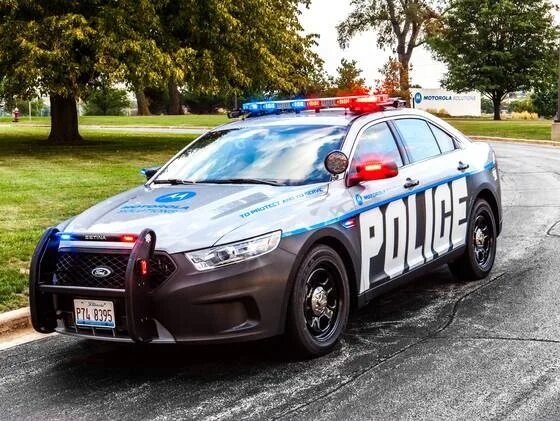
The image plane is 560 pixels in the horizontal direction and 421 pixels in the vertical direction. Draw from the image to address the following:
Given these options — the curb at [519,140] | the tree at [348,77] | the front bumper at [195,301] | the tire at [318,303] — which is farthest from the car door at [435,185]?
the tree at [348,77]

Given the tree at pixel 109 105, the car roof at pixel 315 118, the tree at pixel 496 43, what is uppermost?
the tree at pixel 496 43

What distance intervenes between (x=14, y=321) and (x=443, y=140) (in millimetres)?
3891

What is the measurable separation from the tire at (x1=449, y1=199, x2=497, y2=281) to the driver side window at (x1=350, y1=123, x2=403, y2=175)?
128 cm

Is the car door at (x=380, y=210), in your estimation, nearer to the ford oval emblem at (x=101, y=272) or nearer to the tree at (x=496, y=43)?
the ford oval emblem at (x=101, y=272)

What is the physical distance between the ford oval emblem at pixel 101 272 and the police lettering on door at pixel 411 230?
1800 millimetres

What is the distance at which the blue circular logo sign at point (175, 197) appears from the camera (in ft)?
17.6

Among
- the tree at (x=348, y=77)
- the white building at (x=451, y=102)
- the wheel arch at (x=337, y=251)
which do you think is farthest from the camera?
the white building at (x=451, y=102)

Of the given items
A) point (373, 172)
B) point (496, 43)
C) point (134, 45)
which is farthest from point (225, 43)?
point (496, 43)

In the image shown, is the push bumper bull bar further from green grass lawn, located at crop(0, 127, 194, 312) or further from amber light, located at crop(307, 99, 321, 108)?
amber light, located at crop(307, 99, 321, 108)

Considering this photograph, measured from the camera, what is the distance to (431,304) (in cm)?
663

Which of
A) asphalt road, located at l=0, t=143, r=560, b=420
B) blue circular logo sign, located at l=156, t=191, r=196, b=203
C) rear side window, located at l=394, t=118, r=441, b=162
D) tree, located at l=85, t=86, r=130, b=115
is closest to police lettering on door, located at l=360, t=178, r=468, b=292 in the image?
rear side window, located at l=394, t=118, r=441, b=162

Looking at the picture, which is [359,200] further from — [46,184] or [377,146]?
[46,184]

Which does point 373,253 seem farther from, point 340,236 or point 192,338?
point 192,338

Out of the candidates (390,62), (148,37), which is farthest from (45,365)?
(390,62)
